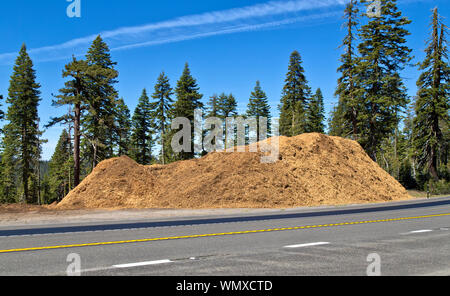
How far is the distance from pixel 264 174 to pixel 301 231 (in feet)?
47.9

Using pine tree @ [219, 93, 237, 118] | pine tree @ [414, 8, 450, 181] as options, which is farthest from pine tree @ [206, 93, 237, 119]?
pine tree @ [414, 8, 450, 181]

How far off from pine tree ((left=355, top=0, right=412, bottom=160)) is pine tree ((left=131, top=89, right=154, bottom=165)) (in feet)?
106

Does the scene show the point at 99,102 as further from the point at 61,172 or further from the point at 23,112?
the point at 61,172

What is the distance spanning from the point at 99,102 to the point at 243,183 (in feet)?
76.0

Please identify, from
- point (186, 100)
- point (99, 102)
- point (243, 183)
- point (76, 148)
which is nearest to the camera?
point (243, 183)

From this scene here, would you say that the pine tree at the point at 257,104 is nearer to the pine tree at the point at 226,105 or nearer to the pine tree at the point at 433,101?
the pine tree at the point at 226,105

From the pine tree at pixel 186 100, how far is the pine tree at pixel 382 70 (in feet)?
74.9

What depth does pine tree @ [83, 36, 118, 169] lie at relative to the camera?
119ft


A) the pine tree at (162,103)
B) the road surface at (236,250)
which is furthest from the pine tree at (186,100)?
the road surface at (236,250)

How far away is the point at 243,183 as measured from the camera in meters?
23.7

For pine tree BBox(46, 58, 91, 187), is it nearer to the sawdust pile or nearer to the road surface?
the sawdust pile

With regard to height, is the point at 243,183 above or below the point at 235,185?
above

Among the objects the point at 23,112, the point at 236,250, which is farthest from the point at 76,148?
the point at 236,250
